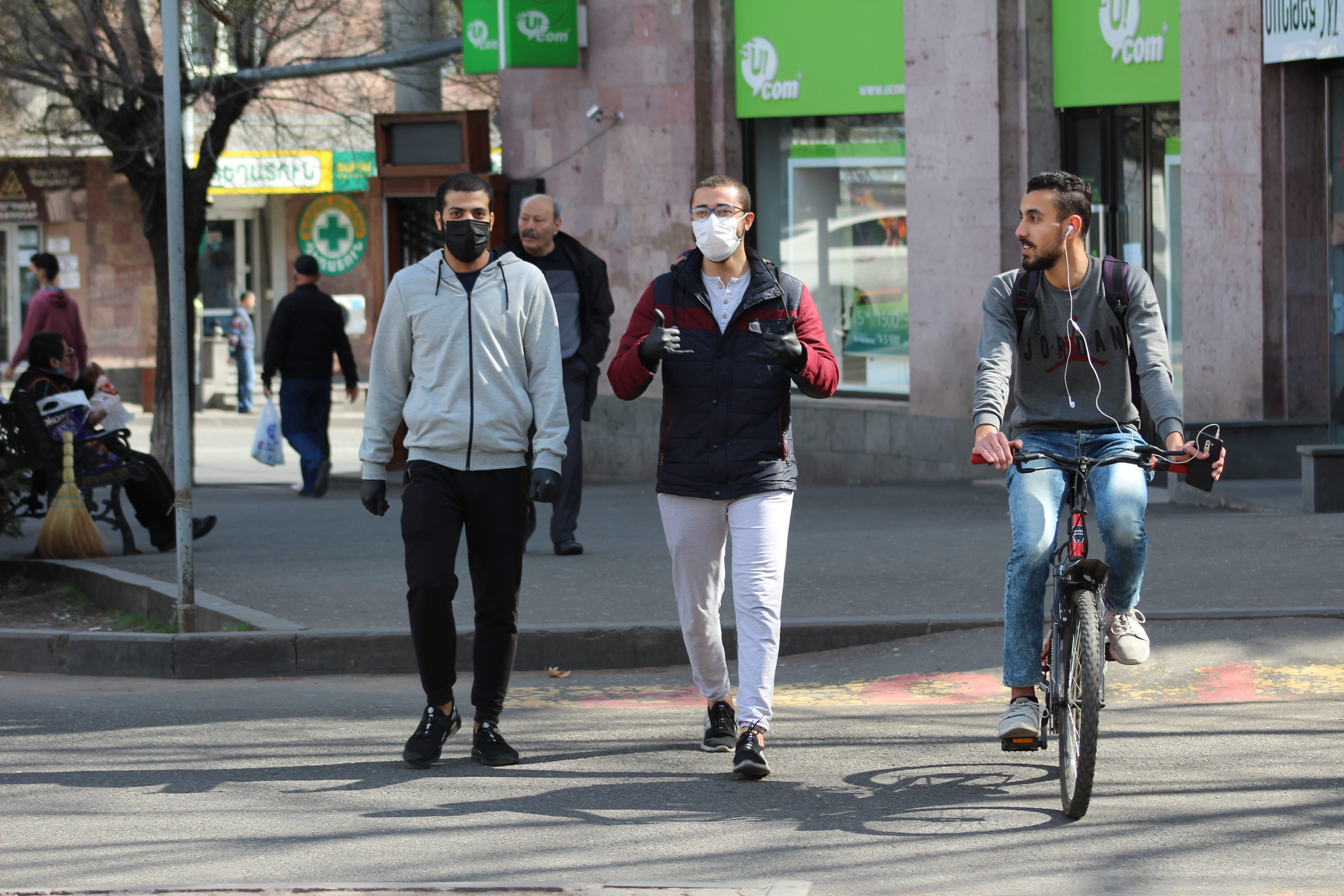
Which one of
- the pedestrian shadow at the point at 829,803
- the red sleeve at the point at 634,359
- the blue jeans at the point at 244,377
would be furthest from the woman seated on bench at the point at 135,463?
the blue jeans at the point at 244,377

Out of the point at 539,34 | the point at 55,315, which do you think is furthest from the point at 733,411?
the point at 539,34

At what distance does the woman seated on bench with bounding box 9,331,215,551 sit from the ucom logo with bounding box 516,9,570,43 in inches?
245

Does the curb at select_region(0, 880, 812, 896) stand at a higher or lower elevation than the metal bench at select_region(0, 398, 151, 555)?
lower

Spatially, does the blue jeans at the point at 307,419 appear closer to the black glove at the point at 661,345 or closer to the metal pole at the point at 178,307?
the metal pole at the point at 178,307

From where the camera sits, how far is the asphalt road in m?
4.55

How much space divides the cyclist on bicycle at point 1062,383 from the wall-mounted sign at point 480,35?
38.8ft

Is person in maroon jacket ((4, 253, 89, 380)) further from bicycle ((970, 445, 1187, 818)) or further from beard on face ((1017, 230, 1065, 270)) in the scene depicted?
bicycle ((970, 445, 1187, 818))

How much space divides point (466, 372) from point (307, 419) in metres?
9.03

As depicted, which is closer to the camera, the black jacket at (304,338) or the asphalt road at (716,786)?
the asphalt road at (716,786)

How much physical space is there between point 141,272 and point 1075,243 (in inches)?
1074

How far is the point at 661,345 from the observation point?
5.32m

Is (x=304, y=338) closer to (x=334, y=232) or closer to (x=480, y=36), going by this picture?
(x=480, y=36)

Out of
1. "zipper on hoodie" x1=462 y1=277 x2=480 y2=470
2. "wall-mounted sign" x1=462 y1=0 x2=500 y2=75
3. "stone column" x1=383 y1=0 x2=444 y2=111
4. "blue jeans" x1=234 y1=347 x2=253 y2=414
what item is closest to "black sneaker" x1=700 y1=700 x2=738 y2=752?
"zipper on hoodie" x1=462 y1=277 x2=480 y2=470

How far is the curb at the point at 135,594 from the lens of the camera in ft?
25.7
